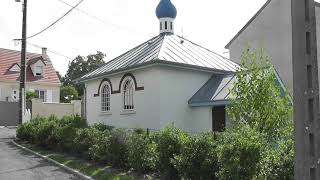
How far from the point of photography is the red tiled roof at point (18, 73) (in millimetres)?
43397

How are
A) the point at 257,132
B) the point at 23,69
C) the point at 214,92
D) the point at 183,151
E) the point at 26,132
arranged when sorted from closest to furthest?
the point at 257,132, the point at 183,151, the point at 214,92, the point at 26,132, the point at 23,69

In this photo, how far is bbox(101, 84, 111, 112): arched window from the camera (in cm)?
2075

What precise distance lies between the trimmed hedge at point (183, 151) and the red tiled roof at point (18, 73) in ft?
91.8

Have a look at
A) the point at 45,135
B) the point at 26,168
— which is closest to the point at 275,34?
the point at 45,135

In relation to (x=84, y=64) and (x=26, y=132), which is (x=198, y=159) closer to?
(x=26, y=132)

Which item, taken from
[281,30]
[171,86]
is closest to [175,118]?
[171,86]

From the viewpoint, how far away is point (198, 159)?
969 cm

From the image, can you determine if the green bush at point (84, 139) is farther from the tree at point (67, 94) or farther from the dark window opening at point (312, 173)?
the tree at point (67, 94)

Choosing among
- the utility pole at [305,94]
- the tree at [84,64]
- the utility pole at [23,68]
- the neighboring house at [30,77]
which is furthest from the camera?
the tree at [84,64]

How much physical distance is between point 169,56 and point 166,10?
15.2ft

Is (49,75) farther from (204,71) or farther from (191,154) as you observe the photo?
(191,154)

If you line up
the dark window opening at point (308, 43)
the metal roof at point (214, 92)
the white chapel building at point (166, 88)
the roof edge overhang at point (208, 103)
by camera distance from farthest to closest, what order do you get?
the white chapel building at point (166, 88), the metal roof at point (214, 92), the roof edge overhang at point (208, 103), the dark window opening at point (308, 43)

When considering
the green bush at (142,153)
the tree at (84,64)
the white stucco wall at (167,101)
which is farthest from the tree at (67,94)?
the green bush at (142,153)

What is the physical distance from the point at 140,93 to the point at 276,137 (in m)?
8.90
